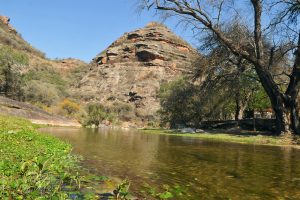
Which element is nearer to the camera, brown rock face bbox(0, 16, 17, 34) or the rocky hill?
the rocky hill

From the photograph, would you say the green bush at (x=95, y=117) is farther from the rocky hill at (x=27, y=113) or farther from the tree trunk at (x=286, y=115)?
the tree trunk at (x=286, y=115)

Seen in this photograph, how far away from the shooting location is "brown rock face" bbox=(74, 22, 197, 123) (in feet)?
383

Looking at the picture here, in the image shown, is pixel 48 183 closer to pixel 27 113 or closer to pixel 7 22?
pixel 27 113

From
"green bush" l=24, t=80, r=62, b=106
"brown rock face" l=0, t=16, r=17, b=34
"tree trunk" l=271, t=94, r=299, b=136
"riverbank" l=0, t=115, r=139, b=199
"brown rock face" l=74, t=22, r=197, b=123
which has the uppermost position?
"brown rock face" l=0, t=16, r=17, b=34

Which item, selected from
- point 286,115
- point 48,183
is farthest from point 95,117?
point 48,183

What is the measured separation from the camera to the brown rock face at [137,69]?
117m

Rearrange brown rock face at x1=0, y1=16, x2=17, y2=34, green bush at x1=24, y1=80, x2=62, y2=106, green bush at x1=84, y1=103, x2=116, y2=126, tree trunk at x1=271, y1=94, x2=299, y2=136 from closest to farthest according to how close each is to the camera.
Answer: tree trunk at x1=271, y1=94, x2=299, y2=136
green bush at x1=84, y1=103, x2=116, y2=126
green bush at x1=24, y1=80, x2=62, y2=106
brown rock face at x1=0, y1=16, x2=17, y2=34

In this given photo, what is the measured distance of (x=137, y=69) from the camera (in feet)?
429

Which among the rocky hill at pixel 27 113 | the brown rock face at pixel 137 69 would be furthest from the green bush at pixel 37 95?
the brown rock face at pixel 137 69

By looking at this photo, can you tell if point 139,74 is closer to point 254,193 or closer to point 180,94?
point 180,94

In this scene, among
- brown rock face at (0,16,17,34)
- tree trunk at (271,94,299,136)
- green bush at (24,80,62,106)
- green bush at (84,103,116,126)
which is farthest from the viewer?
brown rock face at (0,16,17,34)

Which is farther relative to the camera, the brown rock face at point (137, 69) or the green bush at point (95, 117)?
the brown rock face at point (137, 69)

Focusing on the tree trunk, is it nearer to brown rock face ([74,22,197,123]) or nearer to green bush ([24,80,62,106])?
green bush ([24,80,62,106])

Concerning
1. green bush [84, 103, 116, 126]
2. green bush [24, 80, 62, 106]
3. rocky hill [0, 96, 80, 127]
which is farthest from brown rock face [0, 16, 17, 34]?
rocky hill [0, 96, 80, 127]
